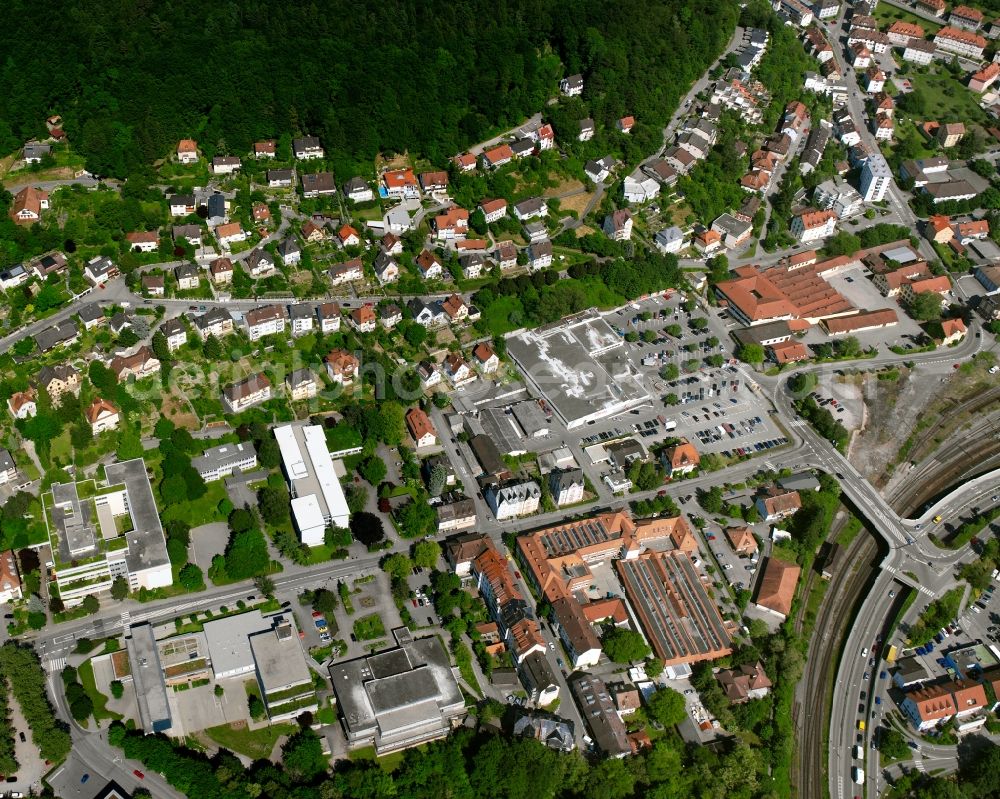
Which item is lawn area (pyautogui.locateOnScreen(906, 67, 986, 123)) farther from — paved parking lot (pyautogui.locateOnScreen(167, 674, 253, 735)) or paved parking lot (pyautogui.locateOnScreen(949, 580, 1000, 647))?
paved parking lot (pyautogui.locateOnScreen(167, 674, 253, 735))

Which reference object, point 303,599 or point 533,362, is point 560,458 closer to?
point 533,362

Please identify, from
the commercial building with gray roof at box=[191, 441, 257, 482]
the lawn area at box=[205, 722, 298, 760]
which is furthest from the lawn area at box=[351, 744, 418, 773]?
the commercial building with gray roof at box=[191, 441, 257, 482]

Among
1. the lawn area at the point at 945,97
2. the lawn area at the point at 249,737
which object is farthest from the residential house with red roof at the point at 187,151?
the lawn area at the point at 945,97

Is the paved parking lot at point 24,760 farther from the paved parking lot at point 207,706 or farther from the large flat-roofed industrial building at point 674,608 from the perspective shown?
the large flat-roofed industrial building at point 674,608

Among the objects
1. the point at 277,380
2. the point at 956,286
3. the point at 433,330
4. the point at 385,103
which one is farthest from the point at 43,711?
the point at 956,286

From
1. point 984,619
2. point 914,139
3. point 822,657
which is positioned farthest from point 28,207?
point 914,139
